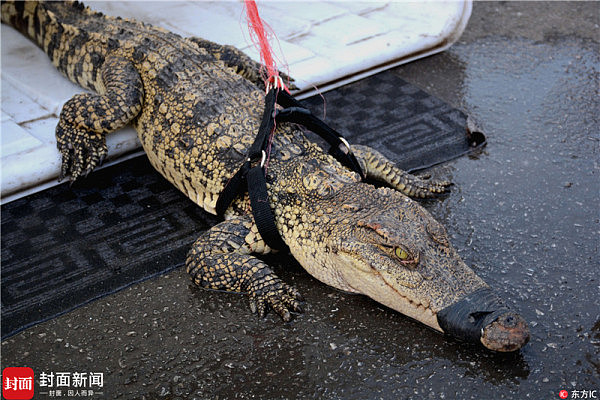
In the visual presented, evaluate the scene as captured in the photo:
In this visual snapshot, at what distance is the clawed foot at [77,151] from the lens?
404 centimetres

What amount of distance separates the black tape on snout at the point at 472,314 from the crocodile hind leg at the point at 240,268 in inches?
31.3

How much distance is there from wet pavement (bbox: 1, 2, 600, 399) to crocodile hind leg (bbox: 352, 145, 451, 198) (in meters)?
0.11

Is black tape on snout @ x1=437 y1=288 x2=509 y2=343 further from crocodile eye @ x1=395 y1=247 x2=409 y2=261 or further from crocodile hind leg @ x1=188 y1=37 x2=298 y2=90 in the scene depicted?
crocodile hind leg @ x1=188 y1=37 x2=298 y2=90

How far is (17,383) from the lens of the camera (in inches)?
111

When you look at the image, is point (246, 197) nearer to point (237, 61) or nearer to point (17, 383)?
point (17, 383)

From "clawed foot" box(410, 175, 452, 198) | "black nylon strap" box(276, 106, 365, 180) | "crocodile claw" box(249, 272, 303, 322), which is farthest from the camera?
"clawed foot" box(410, 175, 452, 198)

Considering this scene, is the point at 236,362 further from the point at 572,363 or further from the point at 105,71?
the point at 105,71

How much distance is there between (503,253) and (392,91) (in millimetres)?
2078

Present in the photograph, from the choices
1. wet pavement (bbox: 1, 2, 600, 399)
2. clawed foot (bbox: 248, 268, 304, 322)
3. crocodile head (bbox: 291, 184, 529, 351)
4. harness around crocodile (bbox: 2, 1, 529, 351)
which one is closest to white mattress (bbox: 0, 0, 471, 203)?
harness around crocodile (bbox: 2, 1, 529, 351)

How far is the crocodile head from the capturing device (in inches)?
100

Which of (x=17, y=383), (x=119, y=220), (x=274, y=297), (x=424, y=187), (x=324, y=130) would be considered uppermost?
(x=324, y=130)

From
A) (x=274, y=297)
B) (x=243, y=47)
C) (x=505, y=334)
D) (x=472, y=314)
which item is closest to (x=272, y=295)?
(x=274, y=297)

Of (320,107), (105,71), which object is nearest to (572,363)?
(320,107)

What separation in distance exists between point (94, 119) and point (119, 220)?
760 mm
